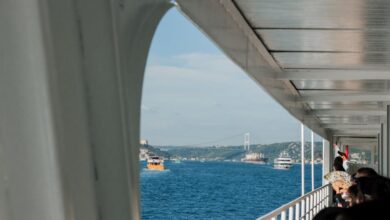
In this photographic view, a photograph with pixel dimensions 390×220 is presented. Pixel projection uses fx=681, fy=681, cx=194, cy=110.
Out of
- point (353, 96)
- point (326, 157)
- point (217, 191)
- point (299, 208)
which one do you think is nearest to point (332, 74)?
point (299, 208)

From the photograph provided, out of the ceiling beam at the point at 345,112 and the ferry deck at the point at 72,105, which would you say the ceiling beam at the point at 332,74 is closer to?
the ceiling beam at the point at 345,112

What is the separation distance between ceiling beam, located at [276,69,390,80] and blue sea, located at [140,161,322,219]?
80.6 ft

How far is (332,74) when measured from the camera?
664 cm

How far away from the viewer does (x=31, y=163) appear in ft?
2.16

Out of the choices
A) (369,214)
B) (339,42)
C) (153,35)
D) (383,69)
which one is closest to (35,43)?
(153,35)

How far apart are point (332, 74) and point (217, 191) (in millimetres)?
59373

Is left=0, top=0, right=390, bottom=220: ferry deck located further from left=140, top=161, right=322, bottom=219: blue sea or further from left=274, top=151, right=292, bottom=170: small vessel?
left=274, top=151, right=292, bottom=170: small vessel

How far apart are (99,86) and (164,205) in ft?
150

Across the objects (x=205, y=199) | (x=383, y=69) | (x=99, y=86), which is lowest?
(x=205, y=199)

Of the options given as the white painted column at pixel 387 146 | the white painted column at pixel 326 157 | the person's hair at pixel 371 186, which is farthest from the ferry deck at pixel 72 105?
the white painted column at pixel 326 157

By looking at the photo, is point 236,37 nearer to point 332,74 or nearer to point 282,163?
point 332,74

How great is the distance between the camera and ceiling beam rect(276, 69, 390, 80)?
21.1ft

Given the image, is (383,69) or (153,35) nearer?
(153,35)

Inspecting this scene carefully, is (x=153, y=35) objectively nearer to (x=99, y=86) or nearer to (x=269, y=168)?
(x=99, y=86)
